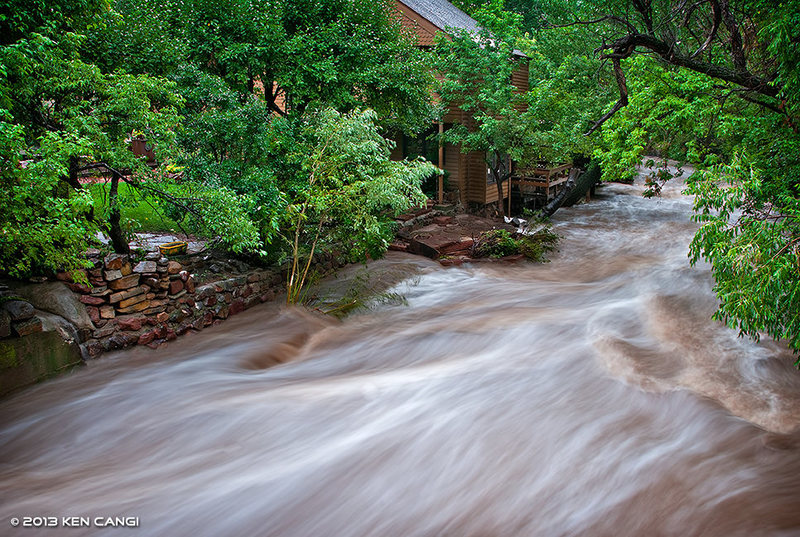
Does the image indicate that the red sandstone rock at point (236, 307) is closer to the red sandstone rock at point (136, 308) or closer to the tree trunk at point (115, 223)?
the red sandstone rock at point (136, 308)

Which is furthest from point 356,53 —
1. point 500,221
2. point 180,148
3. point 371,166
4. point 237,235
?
point 500,221

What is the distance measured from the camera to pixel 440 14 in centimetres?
2359

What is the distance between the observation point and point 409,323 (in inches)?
432

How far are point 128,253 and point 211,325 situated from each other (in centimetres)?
190

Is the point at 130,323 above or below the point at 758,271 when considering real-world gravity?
below

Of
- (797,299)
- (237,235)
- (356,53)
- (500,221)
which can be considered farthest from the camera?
(500,221)

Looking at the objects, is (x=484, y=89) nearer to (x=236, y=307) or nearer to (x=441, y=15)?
(x=441, y=15)

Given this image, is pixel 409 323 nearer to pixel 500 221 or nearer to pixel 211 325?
pixel 211 325

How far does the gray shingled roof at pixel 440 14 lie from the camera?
21.1 meters

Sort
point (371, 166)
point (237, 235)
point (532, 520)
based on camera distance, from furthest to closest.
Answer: point (371, 166), point (237, 235), point (532, 520)

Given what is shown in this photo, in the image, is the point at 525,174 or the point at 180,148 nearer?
the point at 180,148

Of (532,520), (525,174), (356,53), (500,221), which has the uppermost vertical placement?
(356,53)

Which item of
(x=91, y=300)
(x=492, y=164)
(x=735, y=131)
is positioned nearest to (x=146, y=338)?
(x=91, y=300)

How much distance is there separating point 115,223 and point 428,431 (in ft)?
22.1
